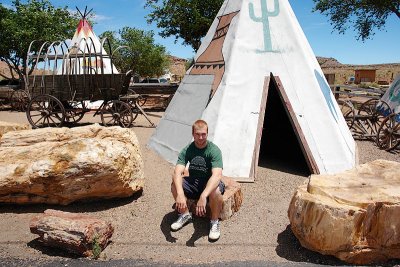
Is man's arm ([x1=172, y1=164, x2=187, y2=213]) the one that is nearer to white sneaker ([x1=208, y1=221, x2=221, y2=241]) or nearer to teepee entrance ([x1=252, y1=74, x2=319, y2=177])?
white sneaker ([x1=208, y1=221, x2=221, y2=241])

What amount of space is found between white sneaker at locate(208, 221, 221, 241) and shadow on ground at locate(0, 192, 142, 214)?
1362 millimetres

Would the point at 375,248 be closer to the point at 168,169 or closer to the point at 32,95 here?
the point at 168,169

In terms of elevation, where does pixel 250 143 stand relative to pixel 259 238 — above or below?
above

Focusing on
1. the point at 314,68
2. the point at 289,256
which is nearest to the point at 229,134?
the point at 314,68

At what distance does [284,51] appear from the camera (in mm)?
5918

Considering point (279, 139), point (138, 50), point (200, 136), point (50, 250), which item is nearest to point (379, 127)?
point (279, 139)

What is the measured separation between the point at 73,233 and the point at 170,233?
996mm

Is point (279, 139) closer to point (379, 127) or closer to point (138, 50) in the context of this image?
point (379, 127)

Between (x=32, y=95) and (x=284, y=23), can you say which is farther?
(x=32, y=95)

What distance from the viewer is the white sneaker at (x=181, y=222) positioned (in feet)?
12.0

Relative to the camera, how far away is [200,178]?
12.1ft

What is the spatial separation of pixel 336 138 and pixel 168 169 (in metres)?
2.71

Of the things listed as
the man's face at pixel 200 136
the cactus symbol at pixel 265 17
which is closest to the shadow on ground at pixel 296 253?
the man's face at pixel 200 136

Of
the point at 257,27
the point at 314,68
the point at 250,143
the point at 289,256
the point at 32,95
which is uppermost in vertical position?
the point at 257,27
